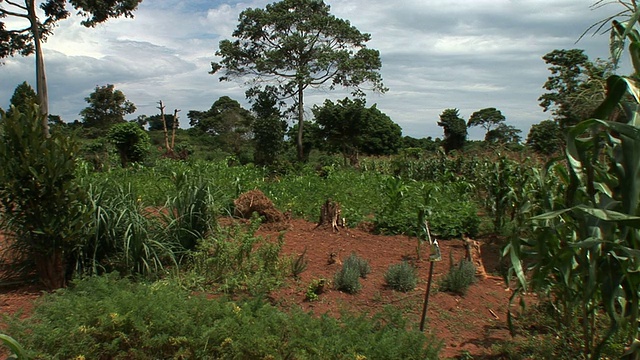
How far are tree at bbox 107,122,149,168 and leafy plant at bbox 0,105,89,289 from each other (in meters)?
12.6

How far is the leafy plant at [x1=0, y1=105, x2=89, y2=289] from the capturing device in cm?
417

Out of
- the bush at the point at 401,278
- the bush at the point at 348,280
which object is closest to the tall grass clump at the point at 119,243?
the bush at the point at 348,280

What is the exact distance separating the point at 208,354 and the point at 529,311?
275 centimetres

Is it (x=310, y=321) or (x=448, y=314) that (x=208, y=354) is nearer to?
(x=310, y=321)

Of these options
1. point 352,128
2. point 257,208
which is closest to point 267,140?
point 352,128

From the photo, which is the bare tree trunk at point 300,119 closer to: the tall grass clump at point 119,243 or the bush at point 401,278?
the tall grass clump at point 119,243

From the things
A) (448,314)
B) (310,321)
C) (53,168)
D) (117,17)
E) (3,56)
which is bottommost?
(448,314)

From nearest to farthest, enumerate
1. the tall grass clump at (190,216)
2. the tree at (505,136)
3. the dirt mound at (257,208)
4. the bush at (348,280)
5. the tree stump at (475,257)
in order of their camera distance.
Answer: the bush at (348,280), the tall grass clump at (190,216), the tree stump at (475,257), the dirt mound at (257,208), the tree at (505,136)

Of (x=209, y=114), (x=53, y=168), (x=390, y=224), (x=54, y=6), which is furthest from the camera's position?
(x=209, y=114)

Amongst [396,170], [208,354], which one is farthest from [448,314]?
[396,170]

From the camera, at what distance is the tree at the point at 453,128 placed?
31.7 metres

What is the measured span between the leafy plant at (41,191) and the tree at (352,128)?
24.5 meters

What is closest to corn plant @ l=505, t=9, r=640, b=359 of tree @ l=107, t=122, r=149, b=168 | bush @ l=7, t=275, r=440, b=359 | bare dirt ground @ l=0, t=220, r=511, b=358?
bush @ l=7, t=275, r=440, b=359

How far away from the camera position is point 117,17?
1806cm
